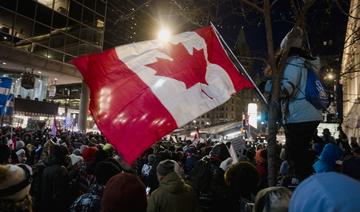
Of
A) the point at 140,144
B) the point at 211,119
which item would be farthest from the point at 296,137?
the point at 211,119

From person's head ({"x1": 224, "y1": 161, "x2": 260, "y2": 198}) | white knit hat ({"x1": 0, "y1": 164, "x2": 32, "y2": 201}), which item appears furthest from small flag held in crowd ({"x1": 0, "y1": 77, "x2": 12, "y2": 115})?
person's head ({"x1": 224, "y1": 161, "x2": 260, "y2": 198})

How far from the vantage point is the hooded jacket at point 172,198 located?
420cm

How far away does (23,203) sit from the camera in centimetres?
303

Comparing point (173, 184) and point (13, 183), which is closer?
point (13, 183)

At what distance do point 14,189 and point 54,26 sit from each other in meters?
31.9

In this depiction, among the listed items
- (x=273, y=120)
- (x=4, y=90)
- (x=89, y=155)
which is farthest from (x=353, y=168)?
(x=4, y=90)

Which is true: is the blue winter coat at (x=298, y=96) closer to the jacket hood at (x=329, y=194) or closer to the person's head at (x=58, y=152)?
the jacket hood at (x=329, y=194)

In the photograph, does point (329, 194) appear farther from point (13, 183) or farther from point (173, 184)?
point (173, 184)

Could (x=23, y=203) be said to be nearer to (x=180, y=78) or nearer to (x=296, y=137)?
(x=180, y=78)

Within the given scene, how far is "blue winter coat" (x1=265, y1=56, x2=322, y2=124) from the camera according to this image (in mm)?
4500

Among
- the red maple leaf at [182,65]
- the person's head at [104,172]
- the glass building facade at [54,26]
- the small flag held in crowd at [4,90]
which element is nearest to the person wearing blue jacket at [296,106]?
the red maple leaf at [182,65]

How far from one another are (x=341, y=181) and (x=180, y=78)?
10.9 ft

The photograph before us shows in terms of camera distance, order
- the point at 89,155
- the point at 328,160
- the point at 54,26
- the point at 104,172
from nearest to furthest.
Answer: the point at 104,172
the point at 328,160
the point at 89,155
the point at 54,26

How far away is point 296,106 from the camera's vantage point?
4520mm
